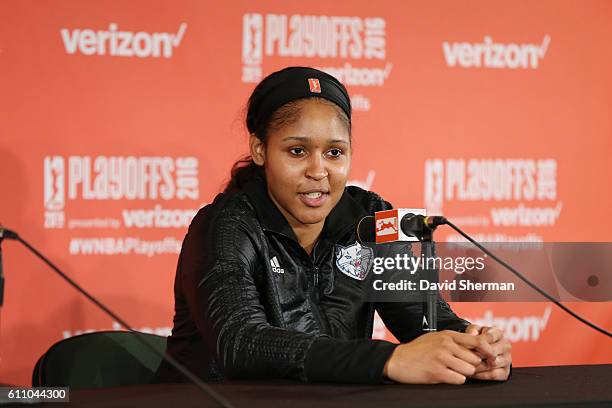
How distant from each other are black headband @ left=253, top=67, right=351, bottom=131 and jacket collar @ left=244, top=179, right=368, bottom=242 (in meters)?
0.18

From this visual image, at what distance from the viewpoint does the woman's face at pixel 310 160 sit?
2.02m

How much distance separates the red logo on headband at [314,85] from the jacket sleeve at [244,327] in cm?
36

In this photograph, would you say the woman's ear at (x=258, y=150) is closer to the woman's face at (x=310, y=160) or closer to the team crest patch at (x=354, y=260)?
the woman's face at (x=310, y=160)

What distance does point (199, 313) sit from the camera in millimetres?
1821

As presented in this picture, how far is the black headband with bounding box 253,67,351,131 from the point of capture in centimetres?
204

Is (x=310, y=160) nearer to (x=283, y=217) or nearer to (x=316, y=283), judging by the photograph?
(x=283, y=217)

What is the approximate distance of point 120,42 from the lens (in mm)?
3244

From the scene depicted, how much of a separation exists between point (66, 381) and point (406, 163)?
193 cm

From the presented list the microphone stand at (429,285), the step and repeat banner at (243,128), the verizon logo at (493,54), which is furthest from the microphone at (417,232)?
the verizon logo at (493,54)

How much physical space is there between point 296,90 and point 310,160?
0.18 m

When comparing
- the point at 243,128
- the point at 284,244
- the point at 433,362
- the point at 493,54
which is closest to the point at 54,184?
the point at 243,128

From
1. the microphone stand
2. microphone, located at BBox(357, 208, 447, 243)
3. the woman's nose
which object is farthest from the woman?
microphone, located at BBox(357, 208, 447, 243)

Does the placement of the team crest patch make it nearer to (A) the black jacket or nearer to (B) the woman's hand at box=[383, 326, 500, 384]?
(A) the black jacket

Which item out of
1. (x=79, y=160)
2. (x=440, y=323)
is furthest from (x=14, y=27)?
(x=440, y=323)
